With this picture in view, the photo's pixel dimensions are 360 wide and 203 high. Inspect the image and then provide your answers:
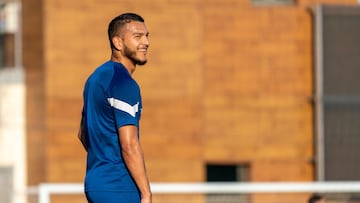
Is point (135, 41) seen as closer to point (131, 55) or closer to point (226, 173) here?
point (131, 55)

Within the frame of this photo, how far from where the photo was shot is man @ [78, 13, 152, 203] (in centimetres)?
578

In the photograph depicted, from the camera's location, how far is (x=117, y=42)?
233 inches

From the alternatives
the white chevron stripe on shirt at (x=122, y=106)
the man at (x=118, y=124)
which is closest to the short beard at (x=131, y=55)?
the man at (x=118, y=124)

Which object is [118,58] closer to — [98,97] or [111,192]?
[98,97]

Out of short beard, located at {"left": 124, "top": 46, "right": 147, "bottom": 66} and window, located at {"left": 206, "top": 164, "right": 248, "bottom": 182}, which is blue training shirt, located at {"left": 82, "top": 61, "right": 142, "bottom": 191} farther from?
window, located at {"left": 206, "top": 164, "right": 248, "bottom": 182}

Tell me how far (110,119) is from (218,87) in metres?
17.7

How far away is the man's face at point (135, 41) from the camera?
19.4 feet

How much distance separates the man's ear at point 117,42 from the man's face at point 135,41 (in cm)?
2

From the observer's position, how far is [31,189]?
2269 centimetres

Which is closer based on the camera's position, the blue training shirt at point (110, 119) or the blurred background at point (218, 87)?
the blue training shirt at point (110, 119)

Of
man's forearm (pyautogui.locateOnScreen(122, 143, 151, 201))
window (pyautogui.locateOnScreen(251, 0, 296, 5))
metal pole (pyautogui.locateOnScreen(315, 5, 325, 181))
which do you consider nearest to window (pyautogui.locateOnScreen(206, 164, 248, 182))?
metal pole (pyautogui.locateOnScreen(315, 5, 325, 181))

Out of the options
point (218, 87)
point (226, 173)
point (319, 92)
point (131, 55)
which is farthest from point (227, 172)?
point (131, 55)

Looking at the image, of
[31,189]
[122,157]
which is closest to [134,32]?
[122,157]

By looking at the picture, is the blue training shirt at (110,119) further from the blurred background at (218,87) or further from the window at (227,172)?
the window at (227,172)
